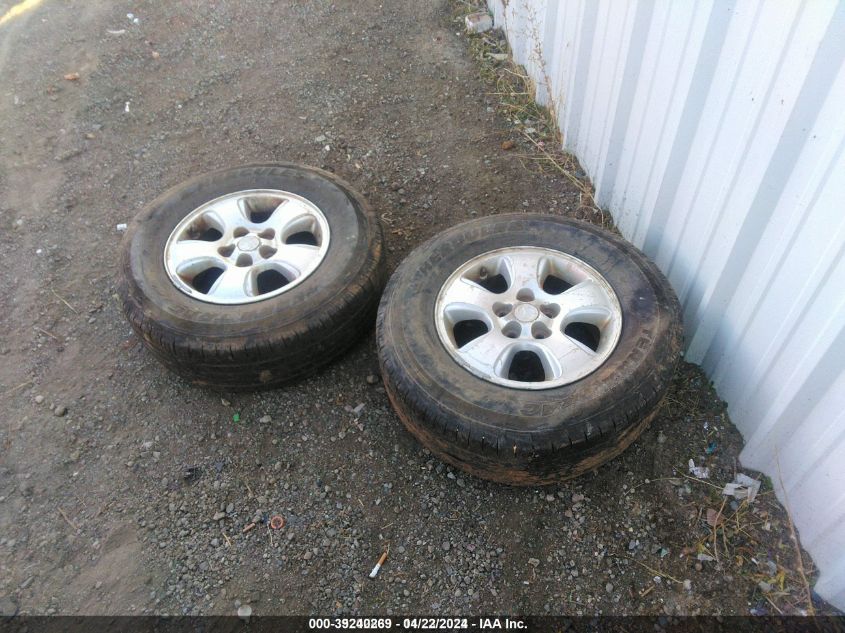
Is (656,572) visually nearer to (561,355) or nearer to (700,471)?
(700,471)

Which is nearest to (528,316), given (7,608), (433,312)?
(433,312)

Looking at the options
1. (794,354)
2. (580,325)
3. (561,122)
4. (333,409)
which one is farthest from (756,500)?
(561,122)

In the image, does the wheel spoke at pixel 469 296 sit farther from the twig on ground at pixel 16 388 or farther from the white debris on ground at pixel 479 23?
the white debris on ground at pixel 479 23

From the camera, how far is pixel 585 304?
109 inches

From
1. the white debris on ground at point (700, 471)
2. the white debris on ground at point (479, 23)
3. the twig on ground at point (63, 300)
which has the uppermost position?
the white debris on ground at point (479, 23)

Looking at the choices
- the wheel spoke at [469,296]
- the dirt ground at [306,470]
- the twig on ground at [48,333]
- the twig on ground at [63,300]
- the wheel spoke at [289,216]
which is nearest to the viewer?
the dirt ground at [306,470]

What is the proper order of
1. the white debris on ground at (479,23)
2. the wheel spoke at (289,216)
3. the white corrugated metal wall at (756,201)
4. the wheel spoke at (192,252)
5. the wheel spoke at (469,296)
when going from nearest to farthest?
the white corrugated metal wall at (756,201) < the wheel spoke at (469,296) < the wheel spoke at (192,252) < the wheel spoke at (289,216) < the white debris on ground at (479,23)

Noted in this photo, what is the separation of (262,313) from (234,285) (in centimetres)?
36

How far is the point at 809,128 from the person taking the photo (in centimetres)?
204

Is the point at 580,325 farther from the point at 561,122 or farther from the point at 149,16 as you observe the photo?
the point at 149,16

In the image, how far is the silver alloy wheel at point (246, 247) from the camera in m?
3.13

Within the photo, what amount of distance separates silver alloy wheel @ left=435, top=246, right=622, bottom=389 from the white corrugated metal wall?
21.1 inches

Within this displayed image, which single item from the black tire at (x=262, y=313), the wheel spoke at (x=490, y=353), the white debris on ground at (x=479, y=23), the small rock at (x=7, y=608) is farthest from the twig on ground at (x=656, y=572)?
the white debris on ground at (x=479, y=23)

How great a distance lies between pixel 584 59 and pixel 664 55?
1003 mm
